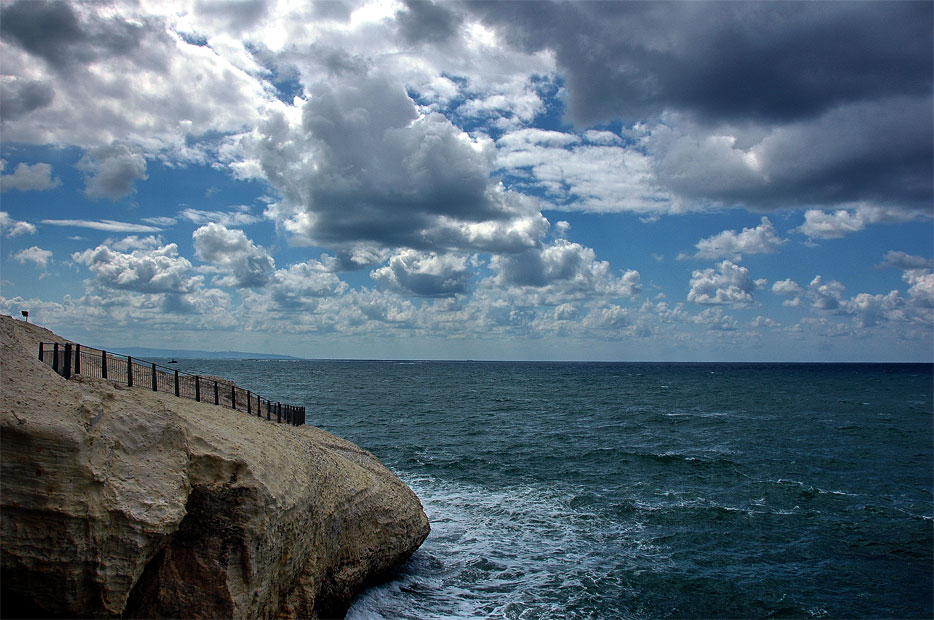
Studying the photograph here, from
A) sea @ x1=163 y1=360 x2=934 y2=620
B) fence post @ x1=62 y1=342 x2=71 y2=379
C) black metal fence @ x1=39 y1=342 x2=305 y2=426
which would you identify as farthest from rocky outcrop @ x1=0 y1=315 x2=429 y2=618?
sea @ x1=163 y1=360 x2=934 y2=620

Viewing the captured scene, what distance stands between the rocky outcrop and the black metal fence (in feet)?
3.76

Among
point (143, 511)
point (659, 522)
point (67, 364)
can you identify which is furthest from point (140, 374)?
point (659, 522)

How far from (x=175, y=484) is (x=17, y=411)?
111 inches

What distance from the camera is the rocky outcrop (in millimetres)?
9023

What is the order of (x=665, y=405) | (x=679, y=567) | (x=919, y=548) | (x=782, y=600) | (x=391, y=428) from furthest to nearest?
(x=665, y=405) → (x=391, y=428) → (x=919, y=548) → (x=679, y=567) → (x=782, y=600)

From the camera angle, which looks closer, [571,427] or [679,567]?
[679,567]

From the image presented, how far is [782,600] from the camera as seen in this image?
1678 centimetres

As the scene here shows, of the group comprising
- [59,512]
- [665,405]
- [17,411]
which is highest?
[17,411]

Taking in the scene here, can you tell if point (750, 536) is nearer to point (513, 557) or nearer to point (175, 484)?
point (513, 557)

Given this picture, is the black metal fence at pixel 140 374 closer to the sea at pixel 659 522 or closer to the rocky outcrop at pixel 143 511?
the rocky outcrop at pixel 143 511

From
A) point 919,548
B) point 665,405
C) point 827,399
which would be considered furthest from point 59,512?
point 827,399

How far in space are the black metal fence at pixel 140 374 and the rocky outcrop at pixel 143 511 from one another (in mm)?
1147

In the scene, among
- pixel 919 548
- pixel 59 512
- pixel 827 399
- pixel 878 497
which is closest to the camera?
pixel 59 512

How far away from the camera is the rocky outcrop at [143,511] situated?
9023 millimetres
